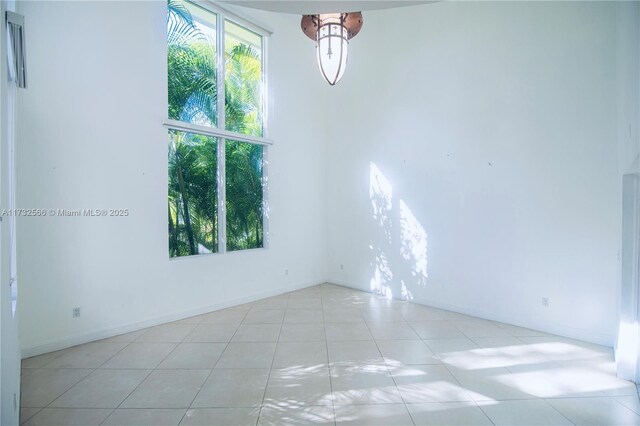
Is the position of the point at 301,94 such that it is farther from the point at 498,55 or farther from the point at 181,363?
the point at 181,363

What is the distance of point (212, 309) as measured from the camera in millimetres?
4590

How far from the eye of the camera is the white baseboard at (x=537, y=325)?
338 cm

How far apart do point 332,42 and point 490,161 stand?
9.34 feet

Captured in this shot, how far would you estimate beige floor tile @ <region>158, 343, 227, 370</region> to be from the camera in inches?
115

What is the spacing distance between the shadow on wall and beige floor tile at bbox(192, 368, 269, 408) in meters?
3.02

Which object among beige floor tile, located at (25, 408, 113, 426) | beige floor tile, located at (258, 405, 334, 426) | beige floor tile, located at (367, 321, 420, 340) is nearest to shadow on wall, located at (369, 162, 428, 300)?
beige floor tile, located at (367, 321, 420, 340)

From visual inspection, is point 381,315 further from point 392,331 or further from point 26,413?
point 26,413

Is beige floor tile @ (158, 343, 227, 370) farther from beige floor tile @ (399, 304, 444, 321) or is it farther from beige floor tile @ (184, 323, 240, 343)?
beige floor tile @ (399, 304, 444, 321)

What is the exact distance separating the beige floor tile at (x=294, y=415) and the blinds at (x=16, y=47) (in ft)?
10.4

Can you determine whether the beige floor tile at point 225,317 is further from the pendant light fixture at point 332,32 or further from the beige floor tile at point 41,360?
the pendant light fixture at point 332,32

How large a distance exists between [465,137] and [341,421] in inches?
155

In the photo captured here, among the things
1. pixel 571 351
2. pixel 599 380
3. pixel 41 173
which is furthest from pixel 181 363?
pixel 571 351

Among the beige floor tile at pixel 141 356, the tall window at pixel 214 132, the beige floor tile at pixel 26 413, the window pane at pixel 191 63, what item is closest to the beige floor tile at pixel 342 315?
the tall window at pixel 214 132

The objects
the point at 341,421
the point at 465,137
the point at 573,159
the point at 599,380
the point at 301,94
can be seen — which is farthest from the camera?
the point at 301,94
